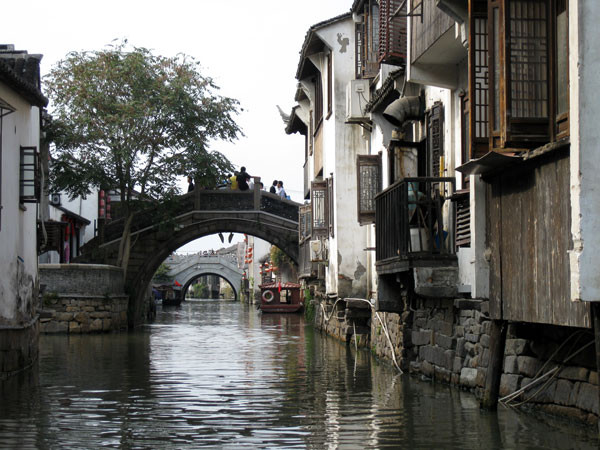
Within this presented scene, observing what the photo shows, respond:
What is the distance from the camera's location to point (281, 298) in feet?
163

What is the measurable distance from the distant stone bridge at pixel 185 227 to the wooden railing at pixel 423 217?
20.8 metres

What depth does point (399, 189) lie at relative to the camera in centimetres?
1418

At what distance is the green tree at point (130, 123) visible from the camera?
32031mm

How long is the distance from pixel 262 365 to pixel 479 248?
7583mm

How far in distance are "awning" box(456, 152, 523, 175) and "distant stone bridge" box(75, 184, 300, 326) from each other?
79.5ft

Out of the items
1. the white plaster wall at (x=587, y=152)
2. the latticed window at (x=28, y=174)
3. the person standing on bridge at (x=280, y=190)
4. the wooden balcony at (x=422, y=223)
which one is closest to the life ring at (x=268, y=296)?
the person standing on bridge at (x=280, y=190)

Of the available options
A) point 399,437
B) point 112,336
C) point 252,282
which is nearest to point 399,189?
point 399,437

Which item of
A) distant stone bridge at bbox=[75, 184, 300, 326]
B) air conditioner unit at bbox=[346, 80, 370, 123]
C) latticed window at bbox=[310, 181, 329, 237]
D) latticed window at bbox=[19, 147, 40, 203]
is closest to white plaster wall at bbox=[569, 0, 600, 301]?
latticed window at bbox=[19, 147, 40, 203]

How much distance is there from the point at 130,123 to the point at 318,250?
9.54m

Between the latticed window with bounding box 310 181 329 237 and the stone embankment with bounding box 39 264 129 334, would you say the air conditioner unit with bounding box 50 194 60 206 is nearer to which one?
the stone embankment with bounding box 39 264 129 334

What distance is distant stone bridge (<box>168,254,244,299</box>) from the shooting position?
8212 centimetres

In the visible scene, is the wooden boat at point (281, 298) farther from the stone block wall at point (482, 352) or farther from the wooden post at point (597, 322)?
the wooden post at point (597, 322)

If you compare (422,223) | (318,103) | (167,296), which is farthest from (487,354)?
(167,296)

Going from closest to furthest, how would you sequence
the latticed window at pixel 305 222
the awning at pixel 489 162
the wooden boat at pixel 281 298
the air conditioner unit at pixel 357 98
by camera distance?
the awning at pixel 489 162
the air conditioner unit at pixel 357 98
the latticed window at pixel 305 222
the wooden boat at pixel 281 298
